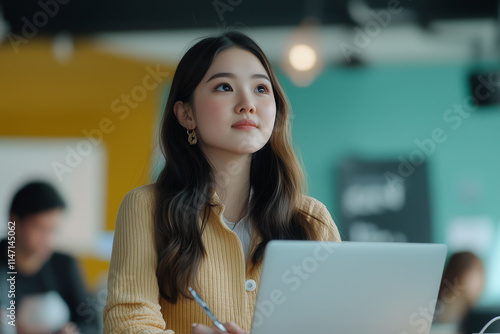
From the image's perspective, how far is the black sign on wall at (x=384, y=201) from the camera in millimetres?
4973

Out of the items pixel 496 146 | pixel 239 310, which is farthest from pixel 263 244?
pixel 496 146

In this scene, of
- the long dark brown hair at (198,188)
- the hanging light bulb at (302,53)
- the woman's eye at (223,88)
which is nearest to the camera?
the long dark brown hair at (198,188)

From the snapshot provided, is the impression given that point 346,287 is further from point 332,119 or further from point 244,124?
point 332,119

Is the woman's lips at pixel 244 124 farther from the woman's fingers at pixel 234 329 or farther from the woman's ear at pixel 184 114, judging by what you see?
the woman's fingers at pixel 234 329

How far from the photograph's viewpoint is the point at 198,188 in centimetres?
156

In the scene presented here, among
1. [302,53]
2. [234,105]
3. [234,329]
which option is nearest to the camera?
[234,329]

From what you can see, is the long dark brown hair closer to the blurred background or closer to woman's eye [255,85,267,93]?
woman's eye [255,85,267,93]

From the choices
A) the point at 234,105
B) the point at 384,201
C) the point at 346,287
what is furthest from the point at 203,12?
the point at 346,287

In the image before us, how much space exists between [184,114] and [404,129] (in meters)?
3.78

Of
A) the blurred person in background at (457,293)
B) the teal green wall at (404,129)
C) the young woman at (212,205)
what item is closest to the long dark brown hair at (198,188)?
the young woman at (212,205)

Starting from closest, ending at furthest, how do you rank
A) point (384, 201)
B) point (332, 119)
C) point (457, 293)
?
point (457, 293)
point (384, 201)
point (332, 119)

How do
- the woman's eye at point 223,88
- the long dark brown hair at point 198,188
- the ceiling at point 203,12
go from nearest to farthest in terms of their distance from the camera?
the long dark brown hair at point 198,188 < the woman's eye at point 223,88 < the ceiling at point 203,12

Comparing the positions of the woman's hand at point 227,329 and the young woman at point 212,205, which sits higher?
the young woman at point 212,205

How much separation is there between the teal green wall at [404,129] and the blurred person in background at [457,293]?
5.40ft
